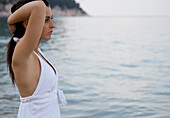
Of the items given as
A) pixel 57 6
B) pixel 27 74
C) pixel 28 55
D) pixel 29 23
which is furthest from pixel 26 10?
pixel 57 6

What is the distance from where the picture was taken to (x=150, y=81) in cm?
1015

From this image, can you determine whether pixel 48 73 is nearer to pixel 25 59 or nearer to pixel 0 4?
pixel 25 59

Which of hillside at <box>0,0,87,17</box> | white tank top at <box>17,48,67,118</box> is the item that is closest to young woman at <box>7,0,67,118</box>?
white tank top at <box>17,48,67,118</box>

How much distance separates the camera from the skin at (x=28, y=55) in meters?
1.58

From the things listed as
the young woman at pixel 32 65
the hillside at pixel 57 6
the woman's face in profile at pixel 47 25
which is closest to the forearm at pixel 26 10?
the young woman at pixel 32 65

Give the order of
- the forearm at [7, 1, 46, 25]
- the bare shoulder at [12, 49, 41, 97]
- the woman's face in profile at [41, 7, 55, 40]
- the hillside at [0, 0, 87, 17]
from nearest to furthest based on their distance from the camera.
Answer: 1. the forearm at [7, 1, 46, 25]
2. the bare shoulder at [12, 49, 41, 97]
3. the woman's face in profile at [41, 7, 55, 40]
4. the hillside at [0, 0, 87, 17]

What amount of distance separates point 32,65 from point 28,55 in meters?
0.08

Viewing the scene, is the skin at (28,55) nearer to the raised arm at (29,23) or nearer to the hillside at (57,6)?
the raised arm at (29,23)

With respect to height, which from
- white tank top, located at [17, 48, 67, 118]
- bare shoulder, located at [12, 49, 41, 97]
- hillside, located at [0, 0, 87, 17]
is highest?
bare shoulder, located at [12, 49, 41, 97]

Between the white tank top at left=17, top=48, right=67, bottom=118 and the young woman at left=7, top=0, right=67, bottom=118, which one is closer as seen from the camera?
the young woman at left=7, top=0, right=67, bottom=118

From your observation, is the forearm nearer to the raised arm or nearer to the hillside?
the raised arm

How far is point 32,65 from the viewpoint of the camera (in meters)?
1.69

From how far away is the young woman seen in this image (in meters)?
1.59

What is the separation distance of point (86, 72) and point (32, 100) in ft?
32.5
